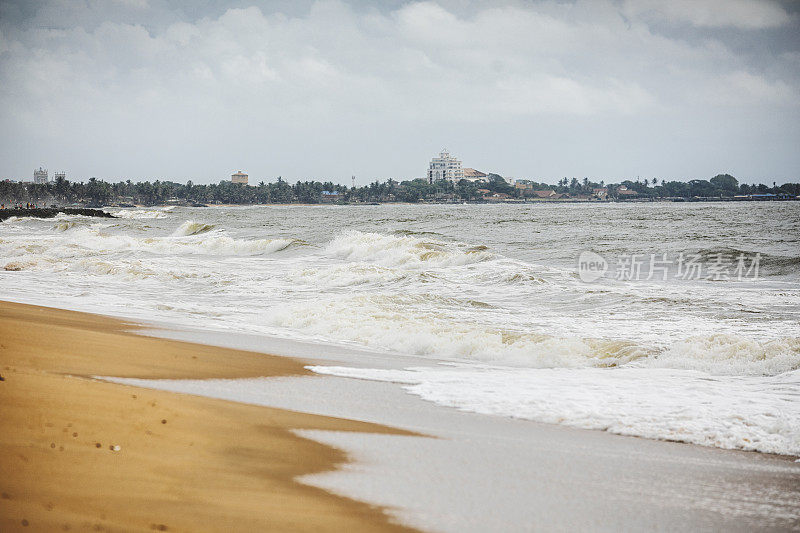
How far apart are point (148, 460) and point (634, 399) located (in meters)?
4.66

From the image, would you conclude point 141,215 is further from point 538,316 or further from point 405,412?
point 405,412

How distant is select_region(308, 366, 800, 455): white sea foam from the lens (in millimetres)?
5316

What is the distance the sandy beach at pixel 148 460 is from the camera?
Answer: 9.66ft

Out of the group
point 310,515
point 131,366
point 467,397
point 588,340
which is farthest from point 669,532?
point 588,340

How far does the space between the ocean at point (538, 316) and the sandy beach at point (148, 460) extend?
2.23 metres

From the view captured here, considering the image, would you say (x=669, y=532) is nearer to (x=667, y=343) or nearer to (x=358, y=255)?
(x=667, y=343)

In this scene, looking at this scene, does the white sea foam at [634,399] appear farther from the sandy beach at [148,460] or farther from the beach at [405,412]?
the sandy beach at [148,460]

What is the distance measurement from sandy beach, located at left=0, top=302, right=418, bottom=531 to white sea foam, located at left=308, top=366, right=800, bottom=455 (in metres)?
1.80

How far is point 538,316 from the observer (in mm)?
12359

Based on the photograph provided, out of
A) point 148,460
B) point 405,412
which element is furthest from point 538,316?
point 148,460

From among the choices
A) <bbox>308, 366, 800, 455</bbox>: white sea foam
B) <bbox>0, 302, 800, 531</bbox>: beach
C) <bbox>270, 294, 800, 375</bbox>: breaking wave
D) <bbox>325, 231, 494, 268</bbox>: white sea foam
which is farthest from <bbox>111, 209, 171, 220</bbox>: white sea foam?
<bbox>0, 302, 800, 531</bbox>: beach

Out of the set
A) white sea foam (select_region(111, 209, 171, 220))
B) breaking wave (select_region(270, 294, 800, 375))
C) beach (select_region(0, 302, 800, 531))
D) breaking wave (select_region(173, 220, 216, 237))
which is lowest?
breaking wave (select_region(270, 294, 800, 375))

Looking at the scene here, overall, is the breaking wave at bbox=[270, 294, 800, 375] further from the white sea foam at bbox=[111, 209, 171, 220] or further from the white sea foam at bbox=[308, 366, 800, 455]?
the white sea foam at bbox=[111, 209, 171, 220]

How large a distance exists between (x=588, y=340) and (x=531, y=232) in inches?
1230
